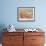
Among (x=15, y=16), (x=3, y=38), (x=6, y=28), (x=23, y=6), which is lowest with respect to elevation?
(x=3, y=38)

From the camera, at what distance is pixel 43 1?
449cm

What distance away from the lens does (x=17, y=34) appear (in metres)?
4.02

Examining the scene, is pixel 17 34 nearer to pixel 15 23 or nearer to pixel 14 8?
pixel 15 23

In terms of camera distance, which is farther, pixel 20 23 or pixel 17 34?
pixel 20 23

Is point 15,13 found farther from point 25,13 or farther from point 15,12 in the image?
point 25,13

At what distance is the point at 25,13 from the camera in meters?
4.50

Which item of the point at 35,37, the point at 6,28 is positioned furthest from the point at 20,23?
the point at 35,37

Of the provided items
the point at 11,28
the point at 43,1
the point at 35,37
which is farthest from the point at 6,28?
the point at 43,1

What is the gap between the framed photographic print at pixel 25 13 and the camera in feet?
14.7

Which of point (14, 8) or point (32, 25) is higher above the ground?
point (14, 8)

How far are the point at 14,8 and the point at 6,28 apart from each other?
71 centimetres

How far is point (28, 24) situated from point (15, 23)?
1.43 feet

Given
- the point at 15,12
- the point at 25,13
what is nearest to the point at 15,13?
the point at 15,12

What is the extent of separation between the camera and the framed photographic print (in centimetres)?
448
